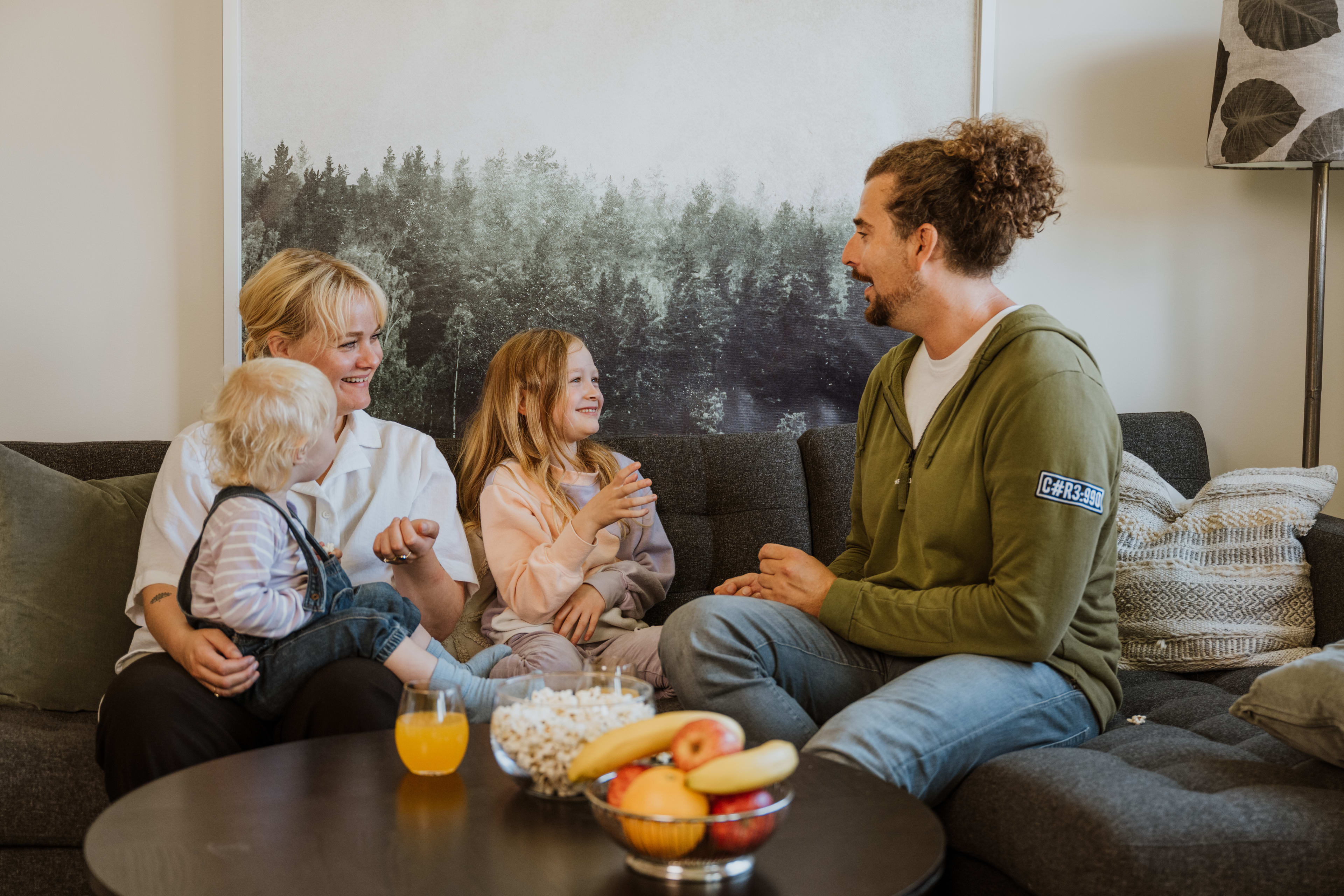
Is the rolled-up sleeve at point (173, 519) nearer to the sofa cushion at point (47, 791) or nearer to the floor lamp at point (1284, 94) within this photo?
the sofa cushion at point (47, 791)

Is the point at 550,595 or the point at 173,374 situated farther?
the point at 173,374

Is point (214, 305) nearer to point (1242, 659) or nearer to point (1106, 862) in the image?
point (1106, 862)

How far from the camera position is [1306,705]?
1263 millimetres

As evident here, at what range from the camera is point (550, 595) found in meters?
1.89

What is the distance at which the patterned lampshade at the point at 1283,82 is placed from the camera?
2.29 meters

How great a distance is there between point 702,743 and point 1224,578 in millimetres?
1517


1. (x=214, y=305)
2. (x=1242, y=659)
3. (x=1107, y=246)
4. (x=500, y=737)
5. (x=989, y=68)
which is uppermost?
(x=989, y=68)

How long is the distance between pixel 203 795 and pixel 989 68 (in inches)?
93.3

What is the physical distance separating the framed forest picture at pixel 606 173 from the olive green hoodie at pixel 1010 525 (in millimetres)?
871

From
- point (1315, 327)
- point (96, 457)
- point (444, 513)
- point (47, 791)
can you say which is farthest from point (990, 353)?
point (96, 457)

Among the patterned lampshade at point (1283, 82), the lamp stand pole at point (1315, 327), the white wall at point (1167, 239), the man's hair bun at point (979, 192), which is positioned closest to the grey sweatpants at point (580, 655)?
the man's hair bun at point (979, 192)

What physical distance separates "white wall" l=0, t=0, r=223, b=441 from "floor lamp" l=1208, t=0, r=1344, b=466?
2.32 m

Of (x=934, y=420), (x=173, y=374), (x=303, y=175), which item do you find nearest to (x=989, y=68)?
(x=934, y=420)

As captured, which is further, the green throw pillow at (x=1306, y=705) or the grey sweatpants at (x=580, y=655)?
the grey sweatpants at (x=580, y=655)
